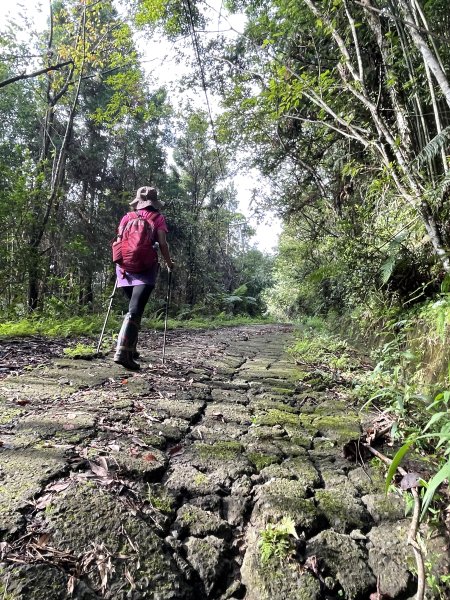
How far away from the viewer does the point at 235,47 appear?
9.26 metres

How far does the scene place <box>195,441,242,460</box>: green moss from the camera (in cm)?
205

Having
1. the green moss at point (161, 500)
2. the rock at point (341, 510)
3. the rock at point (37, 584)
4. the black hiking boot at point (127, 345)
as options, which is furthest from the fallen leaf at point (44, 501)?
the black hiking boot at point (127, 345)

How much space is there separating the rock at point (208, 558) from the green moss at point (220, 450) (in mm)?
612

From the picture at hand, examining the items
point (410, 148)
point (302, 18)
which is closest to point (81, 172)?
point (302, 18)

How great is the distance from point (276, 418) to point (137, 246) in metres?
2.28

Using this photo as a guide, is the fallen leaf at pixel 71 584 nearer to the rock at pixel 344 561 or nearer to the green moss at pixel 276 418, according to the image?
the rock at pixel 344 561

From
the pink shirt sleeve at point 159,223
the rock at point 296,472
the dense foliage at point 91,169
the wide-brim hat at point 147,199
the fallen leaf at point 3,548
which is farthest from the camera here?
the dense foliage at point 91,169

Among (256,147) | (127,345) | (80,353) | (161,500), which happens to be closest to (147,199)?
(127,345)

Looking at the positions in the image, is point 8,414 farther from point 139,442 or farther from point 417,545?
point 417,545

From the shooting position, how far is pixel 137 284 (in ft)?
13.1

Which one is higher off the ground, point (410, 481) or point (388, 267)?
point (388, 267)

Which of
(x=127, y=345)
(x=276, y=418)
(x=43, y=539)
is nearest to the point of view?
(x=43, y=539)

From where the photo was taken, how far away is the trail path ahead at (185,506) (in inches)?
47.4

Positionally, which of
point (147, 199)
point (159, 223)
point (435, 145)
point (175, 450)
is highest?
point (435, 145)
